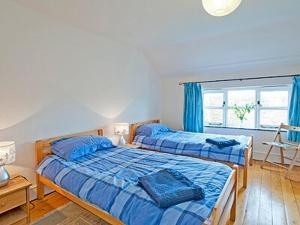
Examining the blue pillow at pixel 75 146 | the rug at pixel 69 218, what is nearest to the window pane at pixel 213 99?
the blue pillow at pixel 75 146

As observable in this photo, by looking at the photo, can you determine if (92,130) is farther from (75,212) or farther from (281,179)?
(281,179)

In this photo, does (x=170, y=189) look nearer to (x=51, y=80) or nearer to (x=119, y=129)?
(x=119, y=129)

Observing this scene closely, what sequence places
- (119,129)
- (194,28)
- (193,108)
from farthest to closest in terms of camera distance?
(193,108) → (119,129) → (194,28)

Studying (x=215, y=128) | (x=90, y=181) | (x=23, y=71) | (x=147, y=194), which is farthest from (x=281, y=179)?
(x=23, y=71)

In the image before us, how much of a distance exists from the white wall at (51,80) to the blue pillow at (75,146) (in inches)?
9.6

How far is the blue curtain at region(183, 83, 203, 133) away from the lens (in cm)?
440

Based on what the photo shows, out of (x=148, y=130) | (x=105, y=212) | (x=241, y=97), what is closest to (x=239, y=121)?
(x=241, y=97)

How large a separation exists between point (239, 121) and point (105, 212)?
359 cm

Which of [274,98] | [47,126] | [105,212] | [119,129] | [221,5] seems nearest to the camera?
[221,5]

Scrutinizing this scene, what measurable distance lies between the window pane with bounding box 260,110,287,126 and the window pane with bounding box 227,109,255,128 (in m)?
0.17

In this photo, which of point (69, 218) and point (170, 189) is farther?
point (69, 218)

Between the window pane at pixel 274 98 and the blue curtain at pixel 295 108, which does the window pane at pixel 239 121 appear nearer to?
the window pane at pixel 274 98

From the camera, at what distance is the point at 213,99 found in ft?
14.8

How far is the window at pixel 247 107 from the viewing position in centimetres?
382
